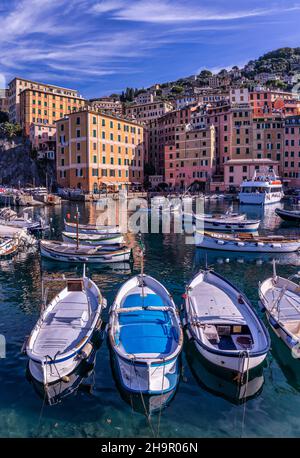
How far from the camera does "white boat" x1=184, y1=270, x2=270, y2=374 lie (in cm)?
1193

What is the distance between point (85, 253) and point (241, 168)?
232 feet

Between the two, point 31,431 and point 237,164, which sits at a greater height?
point 237,164

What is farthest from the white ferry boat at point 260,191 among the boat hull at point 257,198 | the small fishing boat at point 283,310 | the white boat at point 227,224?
the small fishing boat at point 283,310

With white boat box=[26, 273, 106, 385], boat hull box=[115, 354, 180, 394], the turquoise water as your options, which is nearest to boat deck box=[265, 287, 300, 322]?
the turquoise water

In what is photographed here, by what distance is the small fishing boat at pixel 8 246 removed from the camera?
1217 inches

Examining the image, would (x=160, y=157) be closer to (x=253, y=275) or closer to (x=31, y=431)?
(x=253, y=275)

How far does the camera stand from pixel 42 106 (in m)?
109

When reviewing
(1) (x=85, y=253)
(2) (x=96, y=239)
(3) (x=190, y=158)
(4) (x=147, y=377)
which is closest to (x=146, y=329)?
(4) (x=147, y=377)

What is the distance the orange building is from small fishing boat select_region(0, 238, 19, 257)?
77191 mm

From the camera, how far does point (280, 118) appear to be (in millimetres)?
95875

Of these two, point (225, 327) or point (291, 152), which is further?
point (291, 152)

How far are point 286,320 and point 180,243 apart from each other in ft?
74.7

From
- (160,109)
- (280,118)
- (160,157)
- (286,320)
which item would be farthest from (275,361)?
(160,109)

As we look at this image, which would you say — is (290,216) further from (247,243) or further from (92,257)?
(92,257)
